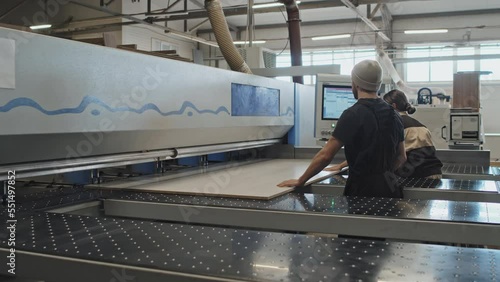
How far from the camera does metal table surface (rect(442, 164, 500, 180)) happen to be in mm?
2885

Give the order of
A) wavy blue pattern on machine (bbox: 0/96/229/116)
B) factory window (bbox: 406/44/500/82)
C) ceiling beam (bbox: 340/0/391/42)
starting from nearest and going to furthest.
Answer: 1. wavy blue pattern on machine (bbox: 0/96/229/116)
2. ceiling beam (bbox: 340/0/391/42)
3. factory window (bbox: 406/44/500/82)

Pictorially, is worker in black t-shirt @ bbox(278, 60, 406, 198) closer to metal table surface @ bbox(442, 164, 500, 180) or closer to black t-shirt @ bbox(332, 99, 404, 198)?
black t-shirt @ bbox(332, 99, 404, 198)

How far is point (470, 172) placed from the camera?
3.05 meters

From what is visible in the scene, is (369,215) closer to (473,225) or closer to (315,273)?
(473,225)

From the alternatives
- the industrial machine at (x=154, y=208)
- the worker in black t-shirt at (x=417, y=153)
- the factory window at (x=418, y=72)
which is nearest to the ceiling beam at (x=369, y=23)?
the factory window at (x=418, y=72)

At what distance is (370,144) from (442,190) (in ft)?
1.90

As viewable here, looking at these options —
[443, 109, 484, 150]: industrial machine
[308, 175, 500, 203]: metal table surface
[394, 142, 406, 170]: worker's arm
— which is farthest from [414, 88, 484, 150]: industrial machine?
[394, 142, 406, 170]: worker's arm

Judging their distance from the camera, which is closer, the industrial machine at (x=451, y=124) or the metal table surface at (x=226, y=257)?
the metal table surface at (x=226, y=257)

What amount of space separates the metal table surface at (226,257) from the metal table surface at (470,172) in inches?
72.9

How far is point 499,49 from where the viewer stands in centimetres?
1008

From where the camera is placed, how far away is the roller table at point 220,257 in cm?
106

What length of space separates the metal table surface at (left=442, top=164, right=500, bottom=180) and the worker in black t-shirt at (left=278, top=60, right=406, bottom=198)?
1.04 meters

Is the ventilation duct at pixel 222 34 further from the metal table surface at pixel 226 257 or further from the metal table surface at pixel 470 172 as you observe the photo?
the metal table surface at pixel 226 257

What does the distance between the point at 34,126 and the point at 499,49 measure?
1085 centimetres
